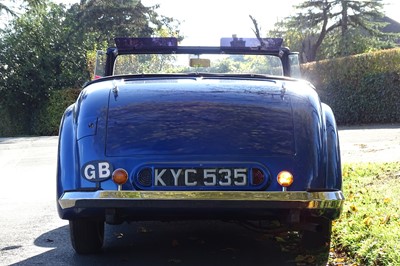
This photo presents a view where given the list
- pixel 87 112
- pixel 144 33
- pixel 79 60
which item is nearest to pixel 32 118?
pixel 79 60

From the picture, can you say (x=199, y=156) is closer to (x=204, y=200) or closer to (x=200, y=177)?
(x=200, y=177)

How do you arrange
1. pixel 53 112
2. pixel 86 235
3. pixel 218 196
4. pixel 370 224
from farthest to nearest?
1. pixel 53 112
2. pixel 370 224
3. pixel 86 235
4. pixel 218 196

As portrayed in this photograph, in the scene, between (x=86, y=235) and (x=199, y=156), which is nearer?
(x=199, y=156)

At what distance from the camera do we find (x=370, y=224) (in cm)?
508

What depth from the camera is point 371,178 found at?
7.73 metres

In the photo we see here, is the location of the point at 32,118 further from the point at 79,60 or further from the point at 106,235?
the point at 106,235

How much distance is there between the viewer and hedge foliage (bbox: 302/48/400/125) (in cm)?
2027

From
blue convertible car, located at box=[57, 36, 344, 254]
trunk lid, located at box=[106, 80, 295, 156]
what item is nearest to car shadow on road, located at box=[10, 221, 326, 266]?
blue convertible car, located at box=[57, 36, 344, 254]

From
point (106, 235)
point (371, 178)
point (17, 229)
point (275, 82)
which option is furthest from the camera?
point (371, 178)

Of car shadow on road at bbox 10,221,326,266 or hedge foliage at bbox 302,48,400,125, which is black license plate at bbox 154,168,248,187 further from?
hedge foliage at bbox 302,48,400,125

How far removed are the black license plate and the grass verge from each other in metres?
1.09

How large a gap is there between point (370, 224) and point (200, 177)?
178 cm

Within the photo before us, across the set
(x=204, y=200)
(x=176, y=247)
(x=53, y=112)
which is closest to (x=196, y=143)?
(x=204, y=200)

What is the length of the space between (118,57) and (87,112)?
6.68 feet
